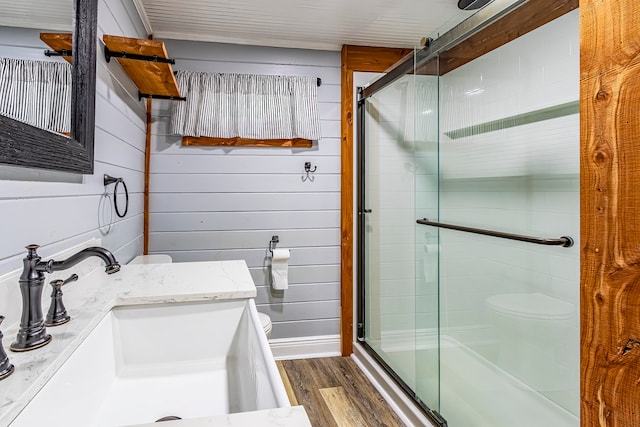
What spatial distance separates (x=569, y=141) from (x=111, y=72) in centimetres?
218

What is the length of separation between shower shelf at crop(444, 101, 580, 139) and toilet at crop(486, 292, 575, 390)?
904mm

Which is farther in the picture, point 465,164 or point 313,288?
point 313,288

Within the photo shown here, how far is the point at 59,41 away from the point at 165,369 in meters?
1.00

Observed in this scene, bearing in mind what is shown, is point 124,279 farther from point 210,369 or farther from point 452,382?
point 452,382

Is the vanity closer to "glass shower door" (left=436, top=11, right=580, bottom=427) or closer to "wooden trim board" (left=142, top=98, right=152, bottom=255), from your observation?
"wooden trim board" (left=142, top=98, right=152, bottom=255)

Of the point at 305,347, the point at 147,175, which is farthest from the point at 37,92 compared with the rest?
the point at 305,347

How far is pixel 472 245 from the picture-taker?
2133 millimetres

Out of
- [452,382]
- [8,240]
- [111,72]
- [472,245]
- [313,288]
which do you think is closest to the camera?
[8,240]

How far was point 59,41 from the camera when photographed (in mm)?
1010

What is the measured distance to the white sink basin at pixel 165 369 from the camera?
2.40ft

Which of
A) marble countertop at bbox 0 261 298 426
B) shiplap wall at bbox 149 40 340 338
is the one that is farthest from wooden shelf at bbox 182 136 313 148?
marble countertop at bbox 0 261 298 426

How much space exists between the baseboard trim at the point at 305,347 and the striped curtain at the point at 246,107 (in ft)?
4.99

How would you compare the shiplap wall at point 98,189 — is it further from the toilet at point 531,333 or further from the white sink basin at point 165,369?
the toilet at point 531,333

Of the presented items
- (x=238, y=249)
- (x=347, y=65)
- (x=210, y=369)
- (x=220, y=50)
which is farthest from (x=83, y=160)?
(x=347, y=65)
